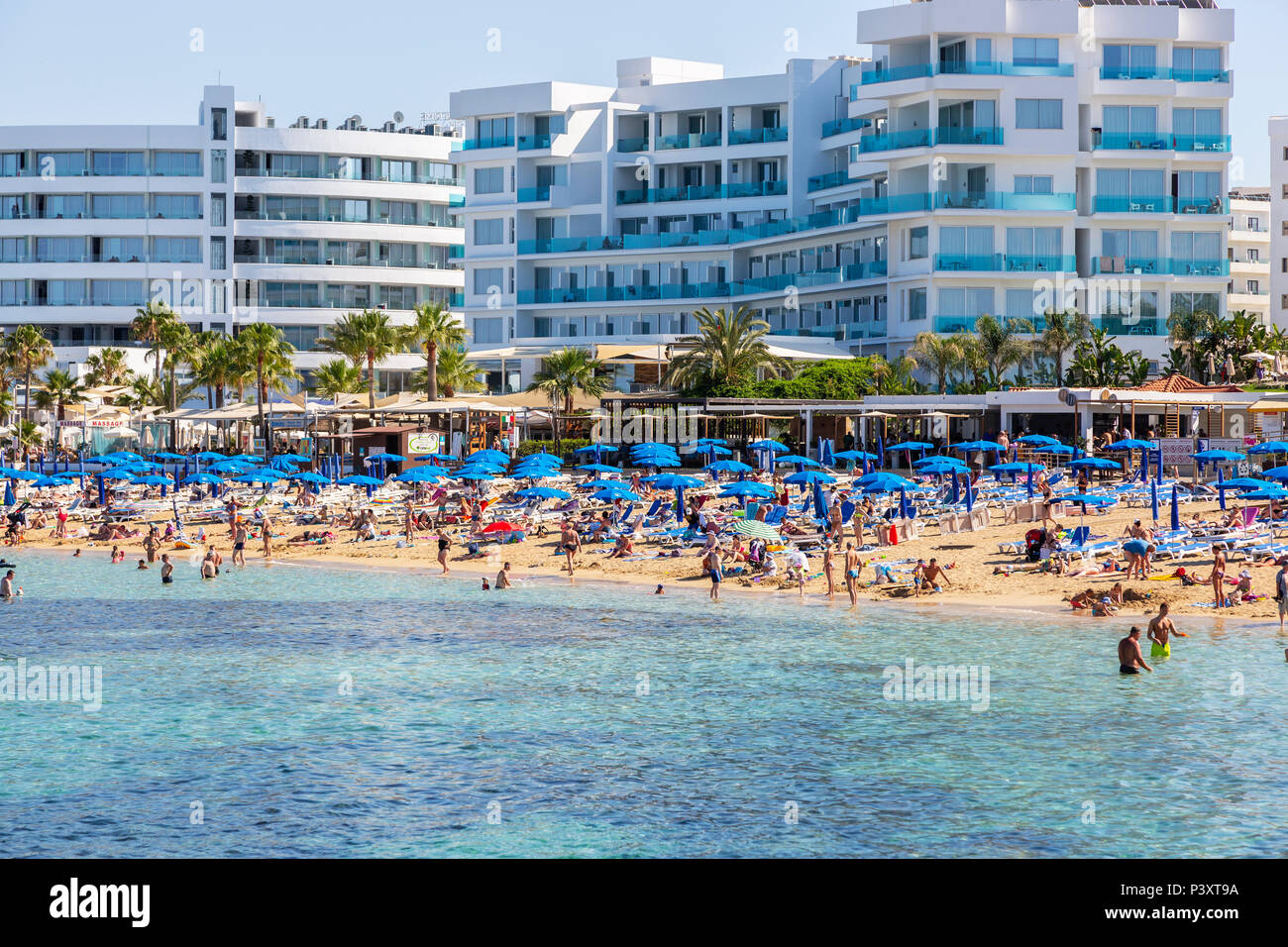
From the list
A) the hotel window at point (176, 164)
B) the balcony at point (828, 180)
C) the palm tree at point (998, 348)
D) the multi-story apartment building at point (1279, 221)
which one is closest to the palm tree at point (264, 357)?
the balcony at point (828, 180)

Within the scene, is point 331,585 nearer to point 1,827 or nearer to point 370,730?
point 370,730

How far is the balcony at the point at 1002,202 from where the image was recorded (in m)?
66.8

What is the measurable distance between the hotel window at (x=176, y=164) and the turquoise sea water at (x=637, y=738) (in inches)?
2713

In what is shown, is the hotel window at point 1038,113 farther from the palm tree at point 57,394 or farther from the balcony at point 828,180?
the palm tree at point 57,394

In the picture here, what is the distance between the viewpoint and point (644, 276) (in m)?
82.1

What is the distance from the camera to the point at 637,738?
20.7 metres

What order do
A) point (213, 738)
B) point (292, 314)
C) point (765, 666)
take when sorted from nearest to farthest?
point (213, 738), point (765, 666), point (292, 314)

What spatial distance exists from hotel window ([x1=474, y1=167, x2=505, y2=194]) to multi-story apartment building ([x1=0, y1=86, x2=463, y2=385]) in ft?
45.3

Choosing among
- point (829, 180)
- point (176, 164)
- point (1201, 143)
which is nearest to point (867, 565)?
point (1201, 143)

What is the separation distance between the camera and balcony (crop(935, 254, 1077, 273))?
66.8 m
